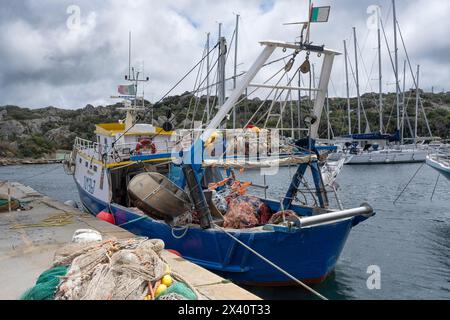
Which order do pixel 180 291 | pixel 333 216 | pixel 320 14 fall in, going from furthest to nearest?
1. pixel 320 14
2. pixel 333 216
3. pixel 180 291

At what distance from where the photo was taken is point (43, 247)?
29.1 ft

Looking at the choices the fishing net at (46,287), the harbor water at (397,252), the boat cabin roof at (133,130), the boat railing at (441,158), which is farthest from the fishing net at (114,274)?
the boat railing at (441,158)

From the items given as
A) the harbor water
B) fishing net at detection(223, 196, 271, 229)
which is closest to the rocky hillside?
the harbor water

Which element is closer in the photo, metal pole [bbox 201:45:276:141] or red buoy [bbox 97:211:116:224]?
metal pole [bbox 201:45:276:141]

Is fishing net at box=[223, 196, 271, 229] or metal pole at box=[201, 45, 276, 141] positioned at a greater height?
metal pole at box=[201, 45, 276, 141]

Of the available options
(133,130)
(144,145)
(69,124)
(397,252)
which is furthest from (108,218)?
(69,124)

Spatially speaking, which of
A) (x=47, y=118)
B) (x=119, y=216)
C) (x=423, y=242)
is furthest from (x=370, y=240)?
(x=47, y=118)

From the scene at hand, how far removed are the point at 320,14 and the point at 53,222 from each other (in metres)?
9.21

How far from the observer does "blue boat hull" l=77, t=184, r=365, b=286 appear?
25.7 feet

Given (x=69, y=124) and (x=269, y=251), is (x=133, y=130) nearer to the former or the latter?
(x=269, y=251)

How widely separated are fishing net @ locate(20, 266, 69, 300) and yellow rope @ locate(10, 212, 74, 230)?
6.81 meters

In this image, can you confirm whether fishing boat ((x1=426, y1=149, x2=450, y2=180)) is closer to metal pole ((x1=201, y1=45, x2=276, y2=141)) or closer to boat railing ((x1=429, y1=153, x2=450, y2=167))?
boat railing ((x1=429, y1=153, x2=450, y2=167))

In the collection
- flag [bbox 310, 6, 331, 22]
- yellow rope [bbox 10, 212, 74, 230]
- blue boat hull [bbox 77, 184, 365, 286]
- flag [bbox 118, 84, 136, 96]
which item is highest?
flag [bbox 310, 6, 331, 22]

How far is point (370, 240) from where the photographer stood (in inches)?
512
